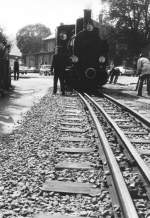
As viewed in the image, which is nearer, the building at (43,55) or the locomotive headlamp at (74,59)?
the locomotive headlamp at (74,59)

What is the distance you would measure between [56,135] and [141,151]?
1.96 meters

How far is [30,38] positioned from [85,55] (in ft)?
317

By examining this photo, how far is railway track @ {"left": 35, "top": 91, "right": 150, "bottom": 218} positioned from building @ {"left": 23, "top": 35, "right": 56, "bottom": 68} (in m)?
88.5

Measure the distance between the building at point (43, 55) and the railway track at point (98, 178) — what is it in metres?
88.5

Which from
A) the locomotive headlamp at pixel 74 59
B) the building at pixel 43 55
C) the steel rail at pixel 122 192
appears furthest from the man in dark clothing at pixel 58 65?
the building at pixel 43 55

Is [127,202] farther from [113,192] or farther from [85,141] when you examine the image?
[85,141]

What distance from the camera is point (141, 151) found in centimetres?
596

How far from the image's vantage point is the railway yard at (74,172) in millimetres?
3631

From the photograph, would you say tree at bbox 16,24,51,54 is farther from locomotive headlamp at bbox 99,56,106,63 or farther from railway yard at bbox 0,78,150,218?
railway yard at bbox 0,78,150,218

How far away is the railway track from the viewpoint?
11.8 ft

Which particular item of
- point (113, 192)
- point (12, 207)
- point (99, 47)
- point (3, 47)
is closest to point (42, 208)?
point (12, 207)

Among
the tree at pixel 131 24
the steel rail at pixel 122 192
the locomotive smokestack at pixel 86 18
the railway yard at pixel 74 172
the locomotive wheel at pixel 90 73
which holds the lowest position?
the railway yard at pixel 74 172

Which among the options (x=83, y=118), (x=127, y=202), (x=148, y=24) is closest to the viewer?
(x=127, y=202)

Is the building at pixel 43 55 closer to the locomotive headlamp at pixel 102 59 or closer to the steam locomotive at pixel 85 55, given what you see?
the steam locomotive at pixel 85 55
